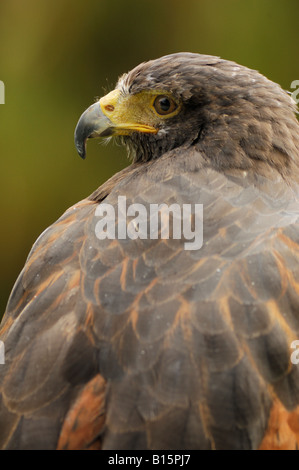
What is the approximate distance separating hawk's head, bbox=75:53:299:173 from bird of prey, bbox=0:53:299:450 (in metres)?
0.01

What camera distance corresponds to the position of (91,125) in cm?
353

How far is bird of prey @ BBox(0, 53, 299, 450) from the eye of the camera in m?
2.48

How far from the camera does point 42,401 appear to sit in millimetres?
2590

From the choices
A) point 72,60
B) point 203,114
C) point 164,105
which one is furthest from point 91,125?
point 72,60

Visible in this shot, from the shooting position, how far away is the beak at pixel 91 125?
3.53 m

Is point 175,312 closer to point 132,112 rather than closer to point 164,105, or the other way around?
point 164,105

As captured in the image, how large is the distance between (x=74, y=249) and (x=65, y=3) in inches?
176
